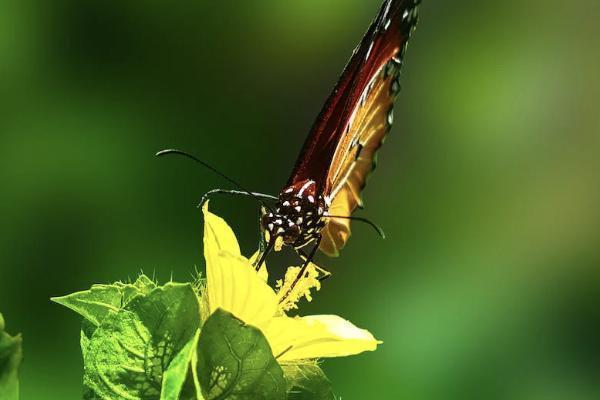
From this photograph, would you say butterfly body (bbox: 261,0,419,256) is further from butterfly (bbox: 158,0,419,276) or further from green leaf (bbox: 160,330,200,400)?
green leaf (bbox: 160,330,200,400)

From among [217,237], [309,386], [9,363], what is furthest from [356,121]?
[9,363]

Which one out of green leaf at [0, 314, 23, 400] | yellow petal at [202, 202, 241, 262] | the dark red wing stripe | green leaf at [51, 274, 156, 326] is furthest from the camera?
the dark red wing stripe

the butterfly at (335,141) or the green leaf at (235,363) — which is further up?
the butterfly at (335,141)

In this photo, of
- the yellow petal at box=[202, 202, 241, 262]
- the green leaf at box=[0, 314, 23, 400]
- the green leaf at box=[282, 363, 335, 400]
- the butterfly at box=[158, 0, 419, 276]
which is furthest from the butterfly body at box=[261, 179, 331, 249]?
the green leaf at box=[0, 314, 23, 400]

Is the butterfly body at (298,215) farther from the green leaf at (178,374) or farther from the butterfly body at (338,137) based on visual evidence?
the green leaf at (178,374)

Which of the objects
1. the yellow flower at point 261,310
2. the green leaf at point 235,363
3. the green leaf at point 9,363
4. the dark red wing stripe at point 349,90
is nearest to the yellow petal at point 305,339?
the yellow flower at point 261,310
